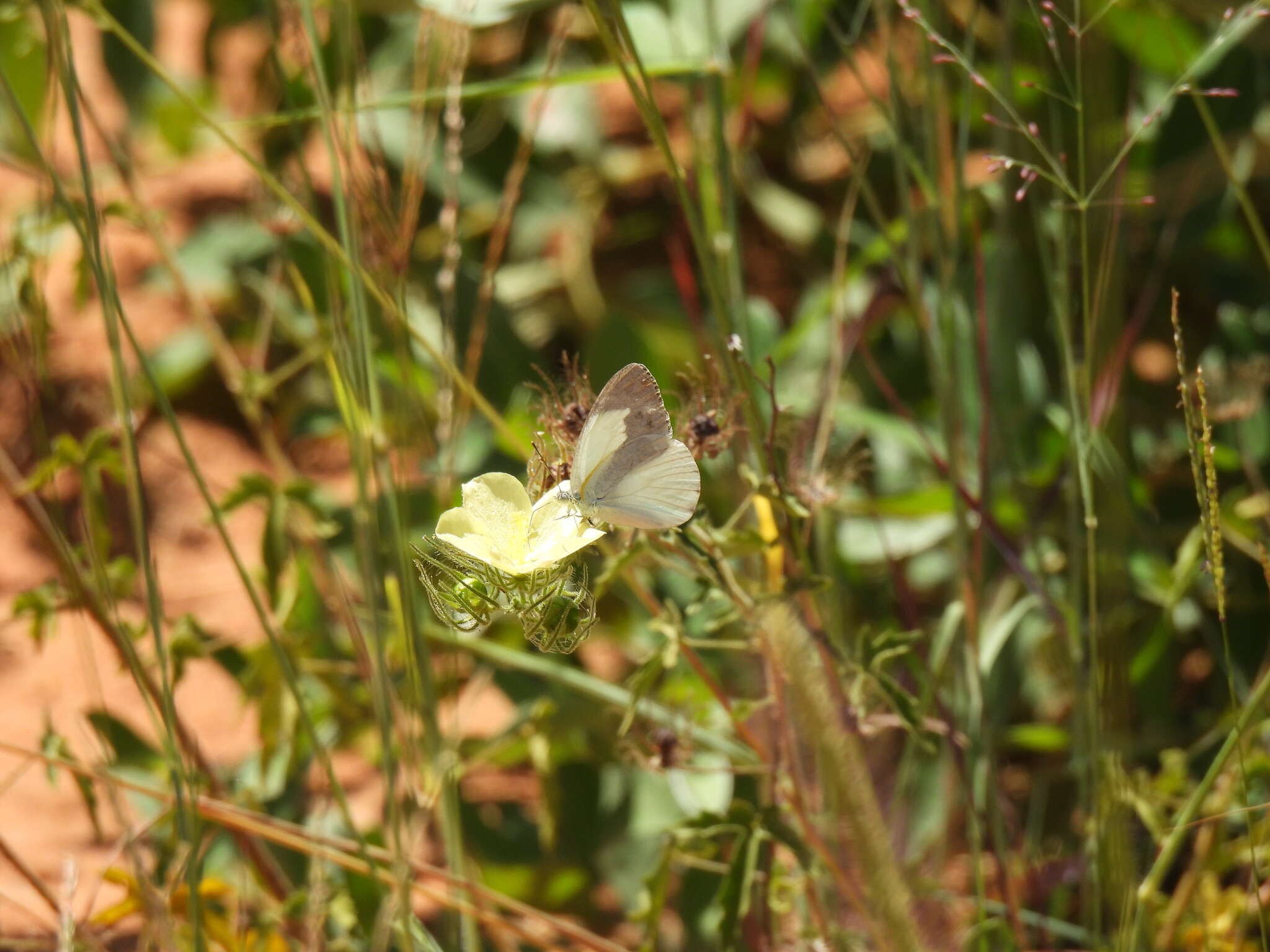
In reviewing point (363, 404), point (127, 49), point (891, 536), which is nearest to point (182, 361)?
point (127, 49)

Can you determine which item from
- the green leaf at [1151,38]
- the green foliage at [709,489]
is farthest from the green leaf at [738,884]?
the green leaf at [1151,38]

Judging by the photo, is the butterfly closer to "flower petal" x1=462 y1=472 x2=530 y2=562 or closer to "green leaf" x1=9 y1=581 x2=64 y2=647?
"flower petal" x1=462 y1=472 x2=530 y2=562

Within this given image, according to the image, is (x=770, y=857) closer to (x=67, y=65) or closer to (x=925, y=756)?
(x=925, y=756)

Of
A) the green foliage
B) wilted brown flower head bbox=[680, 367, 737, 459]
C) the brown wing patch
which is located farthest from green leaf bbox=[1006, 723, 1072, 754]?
the brown wing patch

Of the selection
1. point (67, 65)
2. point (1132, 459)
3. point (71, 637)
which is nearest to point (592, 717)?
point (1132, 459)

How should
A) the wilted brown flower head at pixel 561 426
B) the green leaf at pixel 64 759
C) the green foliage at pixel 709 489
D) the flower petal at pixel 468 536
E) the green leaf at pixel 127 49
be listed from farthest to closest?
the green leaf at pixel 127 49
the green leaf at pixel 64 759
the green foliage at pixel 709 489
the wilted brown flower head at pixel 561 426
the flower petal at pixel 468 536

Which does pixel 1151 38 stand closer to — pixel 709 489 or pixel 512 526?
pixel 709 489

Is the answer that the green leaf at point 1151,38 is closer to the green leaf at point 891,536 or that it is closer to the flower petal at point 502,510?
the green leaf at point 891,536

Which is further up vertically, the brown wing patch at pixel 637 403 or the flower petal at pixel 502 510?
the brown wing patch at pixel 637 403
